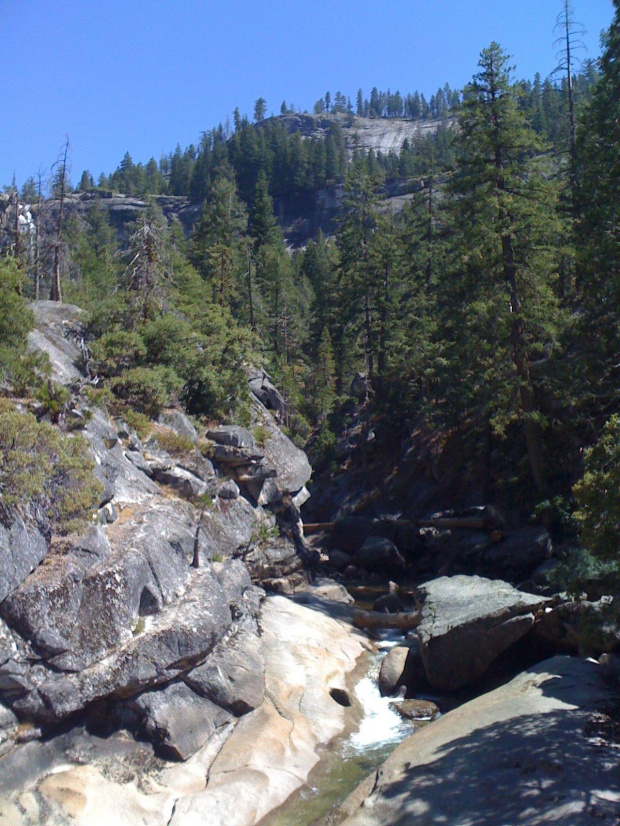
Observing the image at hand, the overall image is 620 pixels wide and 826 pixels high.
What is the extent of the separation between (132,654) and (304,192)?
403 feet

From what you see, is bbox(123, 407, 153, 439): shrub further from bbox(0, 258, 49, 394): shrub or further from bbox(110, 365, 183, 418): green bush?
bbox(0, 258, 49, 394): shrub

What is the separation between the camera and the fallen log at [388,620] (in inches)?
846

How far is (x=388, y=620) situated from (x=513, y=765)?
11369 millimetres

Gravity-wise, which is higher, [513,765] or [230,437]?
[230,437]

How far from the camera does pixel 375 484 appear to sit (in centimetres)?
3825

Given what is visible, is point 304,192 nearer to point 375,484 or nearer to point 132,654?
point 375,484

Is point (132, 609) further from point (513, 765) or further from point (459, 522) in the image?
point (459, 522)

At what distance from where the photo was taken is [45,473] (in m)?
13.3

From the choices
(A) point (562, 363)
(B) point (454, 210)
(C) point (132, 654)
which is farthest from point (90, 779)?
(B) point (454, 210)

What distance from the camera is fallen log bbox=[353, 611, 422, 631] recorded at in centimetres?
2150

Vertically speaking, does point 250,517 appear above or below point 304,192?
below

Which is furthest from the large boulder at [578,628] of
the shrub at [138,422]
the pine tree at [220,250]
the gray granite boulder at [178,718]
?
the pine tree at [220,250]

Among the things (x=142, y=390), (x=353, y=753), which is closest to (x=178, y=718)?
(x=353, y=753)

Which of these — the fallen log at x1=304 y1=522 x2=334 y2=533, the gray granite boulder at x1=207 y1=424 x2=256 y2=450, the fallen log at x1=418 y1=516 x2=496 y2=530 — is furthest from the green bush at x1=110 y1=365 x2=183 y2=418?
the fallen log at x1=304 y1=522 x2=334 y2=533
